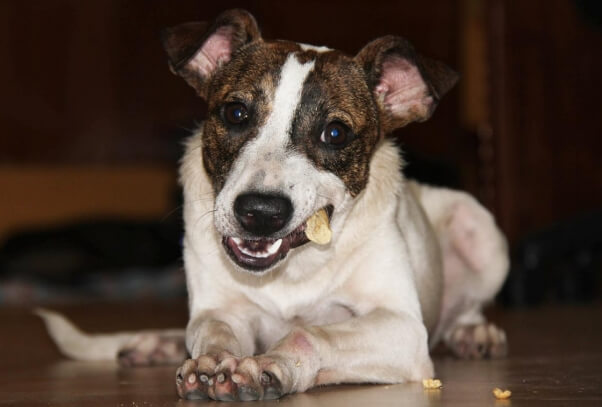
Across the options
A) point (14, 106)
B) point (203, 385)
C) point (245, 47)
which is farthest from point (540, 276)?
point (14, 106)

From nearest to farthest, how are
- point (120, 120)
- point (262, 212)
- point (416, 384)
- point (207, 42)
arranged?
point (262, 212), point (416, 384), point (207, 42), point (120, 120)

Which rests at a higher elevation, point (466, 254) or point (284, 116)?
point (284, 116)

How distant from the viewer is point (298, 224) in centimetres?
328

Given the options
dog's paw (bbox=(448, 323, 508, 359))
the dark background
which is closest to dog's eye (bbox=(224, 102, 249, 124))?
dog's paw (bbox=(448, 323, 508, 359))

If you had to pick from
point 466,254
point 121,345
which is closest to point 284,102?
point 121,345

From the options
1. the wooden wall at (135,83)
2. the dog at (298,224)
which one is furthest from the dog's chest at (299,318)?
the wooden wall at (135,83)

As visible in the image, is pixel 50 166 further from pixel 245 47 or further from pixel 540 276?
pixel 245 47

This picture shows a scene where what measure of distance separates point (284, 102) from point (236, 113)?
0.57ft

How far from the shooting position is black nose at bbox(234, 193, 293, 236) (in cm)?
316

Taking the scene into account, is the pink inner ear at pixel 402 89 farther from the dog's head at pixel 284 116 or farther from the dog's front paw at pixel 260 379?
the dog's front paw at pixel 260 379

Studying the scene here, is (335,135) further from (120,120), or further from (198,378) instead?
(120,120)

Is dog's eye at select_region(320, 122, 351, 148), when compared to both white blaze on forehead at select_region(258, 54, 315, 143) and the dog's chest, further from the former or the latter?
the dog's chest

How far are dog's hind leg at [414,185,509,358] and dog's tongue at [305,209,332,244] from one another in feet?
4.73

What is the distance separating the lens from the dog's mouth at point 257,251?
3.36 meters
